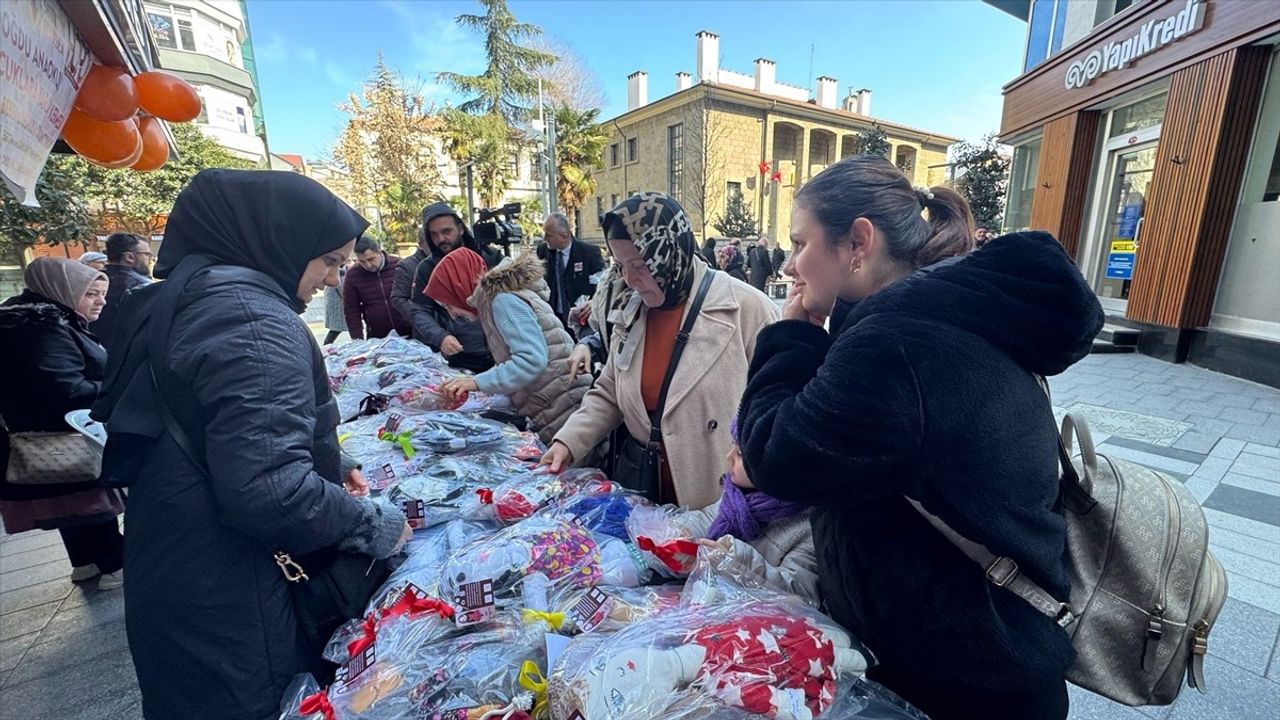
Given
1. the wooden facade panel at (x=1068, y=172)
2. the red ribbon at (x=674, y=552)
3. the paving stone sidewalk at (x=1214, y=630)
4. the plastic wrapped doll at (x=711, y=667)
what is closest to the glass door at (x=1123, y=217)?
the wooden facade panel at (x=1068, y=172)

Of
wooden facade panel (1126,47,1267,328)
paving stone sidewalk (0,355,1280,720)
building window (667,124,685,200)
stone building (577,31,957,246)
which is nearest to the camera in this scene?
paving stone sidewalk (0,355,1280,720)

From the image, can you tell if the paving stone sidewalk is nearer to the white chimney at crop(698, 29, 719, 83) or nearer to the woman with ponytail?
the woman with ponytail

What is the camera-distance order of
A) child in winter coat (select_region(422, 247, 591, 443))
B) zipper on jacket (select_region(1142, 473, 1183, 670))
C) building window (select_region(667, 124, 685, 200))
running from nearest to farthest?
zipper on jacket (select_region(1142, 473, 1183, 670))
child in winter coat (select_region(422, 247, 591, 443))
building window (select_region(667, 124, 685, 200))

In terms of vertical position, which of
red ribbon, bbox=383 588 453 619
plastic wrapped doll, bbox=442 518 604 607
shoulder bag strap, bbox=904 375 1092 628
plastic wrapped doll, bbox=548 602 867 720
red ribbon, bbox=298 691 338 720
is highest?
shoulder bag strap, bbox=904 375 1092 628

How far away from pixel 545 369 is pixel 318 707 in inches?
62.3

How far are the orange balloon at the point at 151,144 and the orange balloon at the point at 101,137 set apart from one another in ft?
1.17

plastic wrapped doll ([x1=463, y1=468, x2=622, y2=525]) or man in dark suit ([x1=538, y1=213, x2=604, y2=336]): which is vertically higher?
man in dark suit ([x1=538, y1=213, x2=604, y2=336])

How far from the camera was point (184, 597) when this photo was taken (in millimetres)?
1183

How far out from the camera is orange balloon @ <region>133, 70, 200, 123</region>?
2752 mm

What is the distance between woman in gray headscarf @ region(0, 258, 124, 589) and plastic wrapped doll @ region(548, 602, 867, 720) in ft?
8.94

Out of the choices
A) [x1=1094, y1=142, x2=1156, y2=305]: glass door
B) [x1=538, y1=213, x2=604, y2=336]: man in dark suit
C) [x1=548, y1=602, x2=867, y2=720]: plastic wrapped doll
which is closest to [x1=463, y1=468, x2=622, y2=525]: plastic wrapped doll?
[x1=548, y1=602, x2=867, y2=720]: plastic wrapped doll

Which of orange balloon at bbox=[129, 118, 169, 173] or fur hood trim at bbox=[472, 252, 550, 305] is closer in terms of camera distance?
fur hood trim at bbox=[472, 252, 550, 305]

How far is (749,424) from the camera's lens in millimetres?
1027

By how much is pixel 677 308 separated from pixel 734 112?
29.2 m
